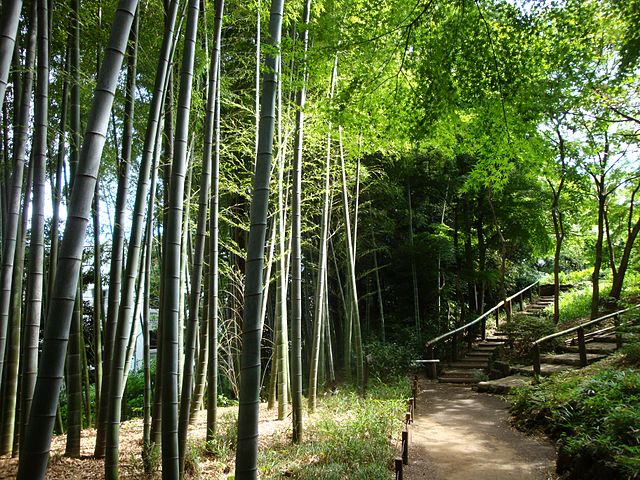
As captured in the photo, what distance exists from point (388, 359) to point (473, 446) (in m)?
4.53

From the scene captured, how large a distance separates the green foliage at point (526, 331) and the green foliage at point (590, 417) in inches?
107

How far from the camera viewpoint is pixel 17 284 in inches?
156

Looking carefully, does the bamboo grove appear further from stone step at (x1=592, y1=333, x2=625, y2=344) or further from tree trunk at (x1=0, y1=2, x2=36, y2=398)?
stone step at (x1=592, y1=333, x2=625, y2=344)

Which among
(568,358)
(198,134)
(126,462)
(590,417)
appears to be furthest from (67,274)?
(568,358)

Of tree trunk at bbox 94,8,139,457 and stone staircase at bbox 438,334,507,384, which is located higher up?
tree trunk at bbox 94,8,139,457

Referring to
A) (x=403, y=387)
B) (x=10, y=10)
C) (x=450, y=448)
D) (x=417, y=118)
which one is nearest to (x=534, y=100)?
(x=417, y=118)

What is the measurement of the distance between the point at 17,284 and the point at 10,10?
3.28 m

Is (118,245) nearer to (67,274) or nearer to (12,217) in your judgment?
(12,217)

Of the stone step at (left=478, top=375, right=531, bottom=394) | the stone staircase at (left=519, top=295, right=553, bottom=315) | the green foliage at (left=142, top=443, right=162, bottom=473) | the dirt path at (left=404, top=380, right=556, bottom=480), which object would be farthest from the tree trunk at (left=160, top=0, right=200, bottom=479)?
the stone staircase at (left=519, top=295, right=553, bottom=315)

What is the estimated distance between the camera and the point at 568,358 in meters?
7.13

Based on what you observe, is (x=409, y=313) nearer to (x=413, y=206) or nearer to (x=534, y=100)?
(x=413, y=206)

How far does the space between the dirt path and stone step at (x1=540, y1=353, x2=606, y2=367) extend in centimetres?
148

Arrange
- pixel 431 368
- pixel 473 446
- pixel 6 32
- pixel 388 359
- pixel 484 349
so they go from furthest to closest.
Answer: pixel 484 349, pixel 388 359, pixel 431 368, pixel 473 446, pixel 6 32

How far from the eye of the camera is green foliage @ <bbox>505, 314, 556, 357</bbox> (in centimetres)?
852
